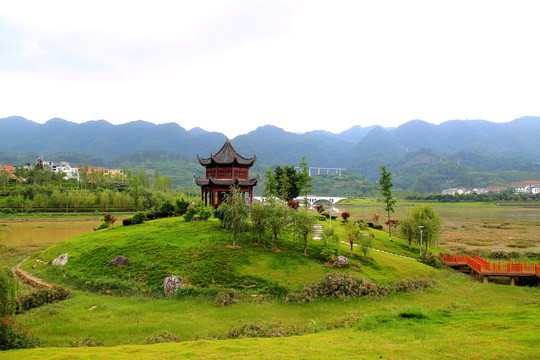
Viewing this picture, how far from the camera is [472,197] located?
114 meters

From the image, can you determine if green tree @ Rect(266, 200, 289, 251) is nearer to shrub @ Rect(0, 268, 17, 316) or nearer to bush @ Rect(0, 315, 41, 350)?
bush @ Rect(0, 315, 41, 350)

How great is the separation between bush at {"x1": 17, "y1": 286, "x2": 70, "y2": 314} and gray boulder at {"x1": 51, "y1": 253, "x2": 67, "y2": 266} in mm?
6246

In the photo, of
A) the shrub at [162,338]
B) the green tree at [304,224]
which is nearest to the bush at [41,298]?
the shrub at [162,338]

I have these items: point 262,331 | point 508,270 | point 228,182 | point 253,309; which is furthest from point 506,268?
point 228,182

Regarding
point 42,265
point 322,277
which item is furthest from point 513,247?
point 42,265

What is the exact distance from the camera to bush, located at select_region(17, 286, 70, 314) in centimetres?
1502

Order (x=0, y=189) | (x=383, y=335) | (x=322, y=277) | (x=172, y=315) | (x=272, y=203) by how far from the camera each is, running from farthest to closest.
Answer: (x=0, y=189), (x=272, y=203), (x=322, y=277), (x=172, y=315), (x=383, y=335)

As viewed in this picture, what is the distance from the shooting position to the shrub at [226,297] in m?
15.7

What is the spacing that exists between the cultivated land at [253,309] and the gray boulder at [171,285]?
516mm

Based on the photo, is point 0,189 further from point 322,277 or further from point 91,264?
point 322,277

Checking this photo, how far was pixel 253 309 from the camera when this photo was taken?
1508 centimetres

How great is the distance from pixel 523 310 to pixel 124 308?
17.3 meters

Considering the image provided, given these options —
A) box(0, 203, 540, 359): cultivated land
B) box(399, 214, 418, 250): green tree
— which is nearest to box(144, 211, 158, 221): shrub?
box(0, 203, 540, 359): cultivated land

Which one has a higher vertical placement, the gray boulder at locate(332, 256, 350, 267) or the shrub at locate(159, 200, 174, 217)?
the shrub at locate(159, 200, 174, 217)
